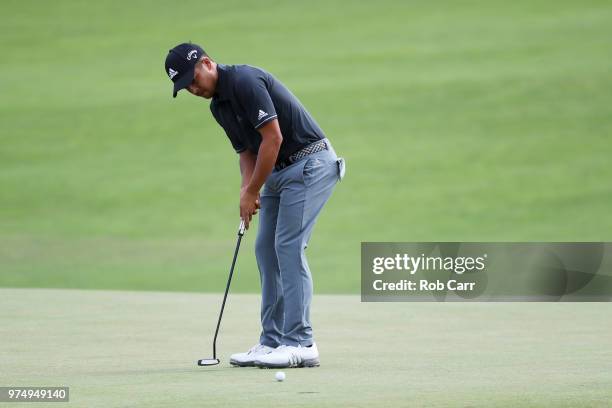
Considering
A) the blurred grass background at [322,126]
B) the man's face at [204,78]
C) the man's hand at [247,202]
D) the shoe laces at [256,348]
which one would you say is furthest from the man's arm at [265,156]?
the blurred grass background at [322,126]

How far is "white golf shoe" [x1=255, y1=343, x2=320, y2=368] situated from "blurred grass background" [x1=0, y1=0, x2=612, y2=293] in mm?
6687

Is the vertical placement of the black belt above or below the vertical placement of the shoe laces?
above

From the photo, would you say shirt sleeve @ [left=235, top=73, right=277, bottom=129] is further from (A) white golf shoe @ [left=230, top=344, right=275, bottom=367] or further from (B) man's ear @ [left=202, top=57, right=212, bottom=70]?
(A) white golf shoe @ [left=230, top=344, right=275, bottom=367]

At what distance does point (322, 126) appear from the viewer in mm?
18500

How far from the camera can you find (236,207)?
51.2ft

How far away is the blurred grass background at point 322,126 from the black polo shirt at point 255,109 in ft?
22.0

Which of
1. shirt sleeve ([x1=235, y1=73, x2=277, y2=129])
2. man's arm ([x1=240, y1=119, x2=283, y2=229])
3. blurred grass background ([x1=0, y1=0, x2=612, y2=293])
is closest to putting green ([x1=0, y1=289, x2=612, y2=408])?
man's arm ([x1=240, y1=119, x2=283, y2=229])

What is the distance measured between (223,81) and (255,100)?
0.67 feet

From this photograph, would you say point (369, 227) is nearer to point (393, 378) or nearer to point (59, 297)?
point (59, 297)

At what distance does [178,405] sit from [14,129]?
15.5 metres

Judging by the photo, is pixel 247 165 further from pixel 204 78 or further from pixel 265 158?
pixel 204 78

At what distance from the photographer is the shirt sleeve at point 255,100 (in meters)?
5.28

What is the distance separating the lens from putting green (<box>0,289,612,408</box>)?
14.4 feet

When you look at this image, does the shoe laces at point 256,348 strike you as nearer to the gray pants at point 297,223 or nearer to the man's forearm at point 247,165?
the gray pants at point 297,223
